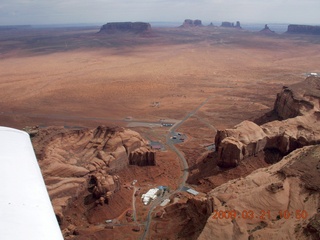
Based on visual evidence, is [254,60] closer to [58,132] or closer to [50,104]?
[50,104]

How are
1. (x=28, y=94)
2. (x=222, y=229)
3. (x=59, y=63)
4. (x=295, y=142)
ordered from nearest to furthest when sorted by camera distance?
(x=222, y=229) < (x=295, y=142) < (x=28, y=94) < (x=59, y=63)

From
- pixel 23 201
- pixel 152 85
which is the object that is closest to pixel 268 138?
pixel 23 201

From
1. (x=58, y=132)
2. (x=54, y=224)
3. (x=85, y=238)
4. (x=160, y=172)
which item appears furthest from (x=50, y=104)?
(x=54, y=224)

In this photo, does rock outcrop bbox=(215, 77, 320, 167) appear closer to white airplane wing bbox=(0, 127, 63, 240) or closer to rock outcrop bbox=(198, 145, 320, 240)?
rock outcrop bbox=(198, 145, 320, 240)

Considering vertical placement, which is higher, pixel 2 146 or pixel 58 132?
pixel 2 146

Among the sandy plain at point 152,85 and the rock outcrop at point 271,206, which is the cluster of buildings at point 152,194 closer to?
the sandy plain at point 152,85
